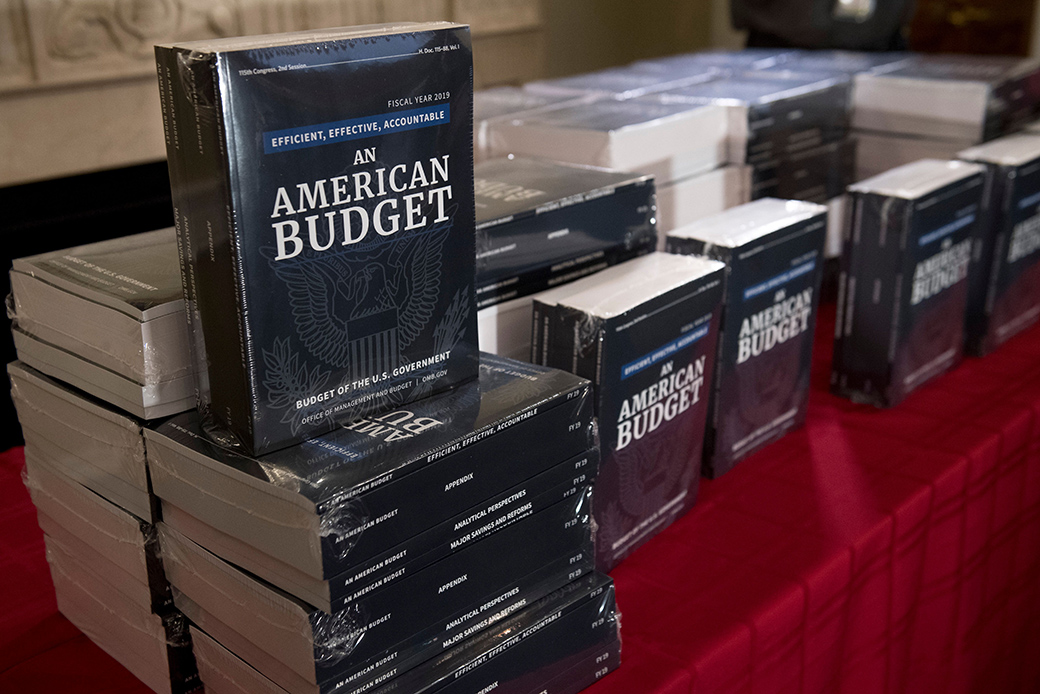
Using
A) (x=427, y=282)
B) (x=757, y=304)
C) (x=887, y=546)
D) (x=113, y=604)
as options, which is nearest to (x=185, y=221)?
(x=427, y=282)

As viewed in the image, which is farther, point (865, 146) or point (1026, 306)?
point (865, 146)

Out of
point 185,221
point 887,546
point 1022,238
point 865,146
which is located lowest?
point 887,546

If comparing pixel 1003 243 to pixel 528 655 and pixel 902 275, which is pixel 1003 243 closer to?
pixel 902 275

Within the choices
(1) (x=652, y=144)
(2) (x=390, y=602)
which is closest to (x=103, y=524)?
(2) (x=390, y=602)

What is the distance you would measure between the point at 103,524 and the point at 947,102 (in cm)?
156

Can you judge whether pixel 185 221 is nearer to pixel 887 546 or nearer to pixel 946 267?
pixel 887 546

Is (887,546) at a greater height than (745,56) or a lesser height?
lesser

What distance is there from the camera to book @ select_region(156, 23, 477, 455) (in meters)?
0.69

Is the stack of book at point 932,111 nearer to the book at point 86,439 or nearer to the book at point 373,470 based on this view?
the book at point 373,470

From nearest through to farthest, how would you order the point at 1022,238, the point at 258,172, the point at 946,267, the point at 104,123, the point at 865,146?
1. the point at 258,172
2. the point at 946,267
3. the point at 1022,238
4. the point at 865,146
5. the point at 104,123

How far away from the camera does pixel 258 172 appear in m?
0.70

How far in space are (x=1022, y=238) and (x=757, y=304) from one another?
690 millimetres

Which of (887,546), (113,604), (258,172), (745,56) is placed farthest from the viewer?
(745,56)

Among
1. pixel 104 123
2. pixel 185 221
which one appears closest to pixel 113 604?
pixel 185 221
